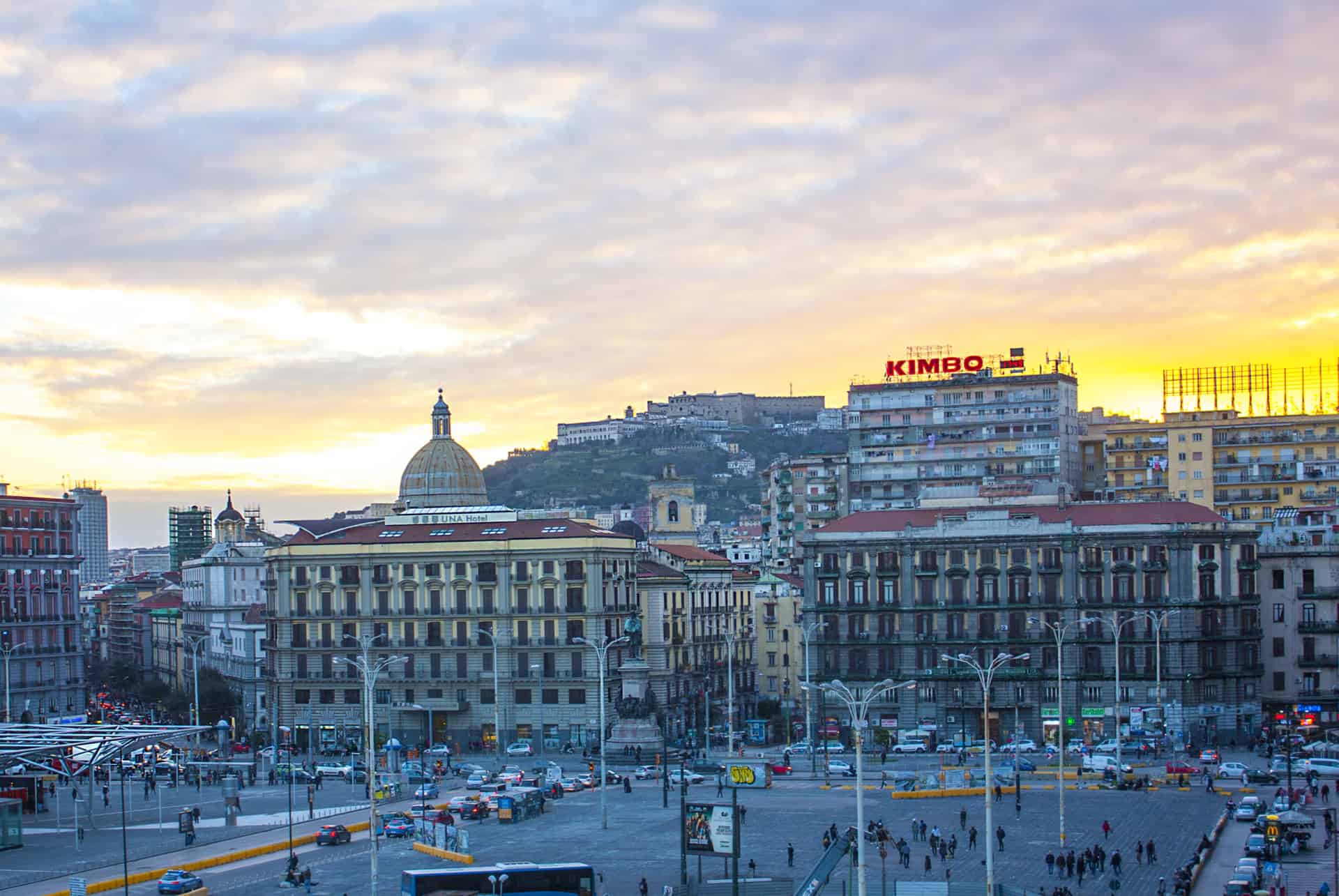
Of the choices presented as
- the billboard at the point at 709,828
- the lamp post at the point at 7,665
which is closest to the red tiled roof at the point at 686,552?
the lamp post at the point at 7,665

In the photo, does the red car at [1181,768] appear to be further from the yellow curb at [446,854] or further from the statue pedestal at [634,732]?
the yellow curb at [446,854]

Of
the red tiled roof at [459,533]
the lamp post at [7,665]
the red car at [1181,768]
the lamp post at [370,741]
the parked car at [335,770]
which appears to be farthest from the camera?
the red tiled roof at [459,533]

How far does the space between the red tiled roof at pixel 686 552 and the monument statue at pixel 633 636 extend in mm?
27079

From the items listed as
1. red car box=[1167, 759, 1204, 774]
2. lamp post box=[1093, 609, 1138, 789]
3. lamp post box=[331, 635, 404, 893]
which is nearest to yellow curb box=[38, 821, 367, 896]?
lamp post box=[331, 635, 404, 893]

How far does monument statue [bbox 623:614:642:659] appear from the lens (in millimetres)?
130875

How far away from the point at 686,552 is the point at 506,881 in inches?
3976

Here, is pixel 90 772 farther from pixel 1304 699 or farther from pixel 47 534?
pixel 1304 699

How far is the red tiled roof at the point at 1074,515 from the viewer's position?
425 feet

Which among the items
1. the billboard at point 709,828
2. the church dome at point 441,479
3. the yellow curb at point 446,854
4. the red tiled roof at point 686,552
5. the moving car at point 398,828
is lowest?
the moving car at point 398,828

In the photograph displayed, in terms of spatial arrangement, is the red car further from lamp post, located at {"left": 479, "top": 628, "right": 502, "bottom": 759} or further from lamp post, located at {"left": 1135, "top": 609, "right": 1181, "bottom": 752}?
lamp post, located at {"left": 479, "top": 628, "right": 502, "bottom": 759}

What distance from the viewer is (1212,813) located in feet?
310

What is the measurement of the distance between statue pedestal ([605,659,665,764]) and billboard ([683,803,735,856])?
166 feet

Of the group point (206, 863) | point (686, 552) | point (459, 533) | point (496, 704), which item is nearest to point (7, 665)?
point (459, 533)

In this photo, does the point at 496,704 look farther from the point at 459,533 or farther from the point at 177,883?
the point at 177,883
